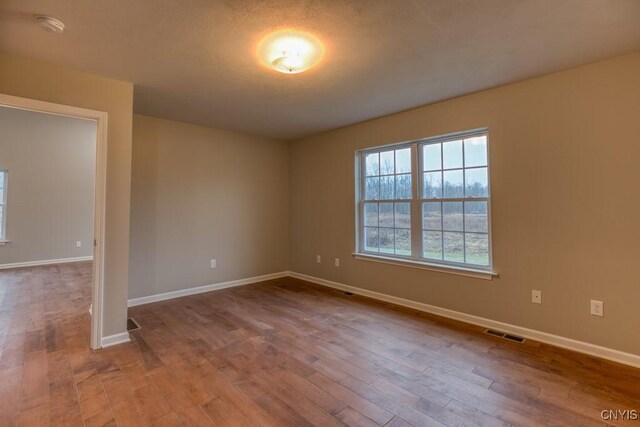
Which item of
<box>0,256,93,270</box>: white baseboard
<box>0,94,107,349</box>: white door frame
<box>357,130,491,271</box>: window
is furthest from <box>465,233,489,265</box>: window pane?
<box>0,256,93,270</box>: white baseboard

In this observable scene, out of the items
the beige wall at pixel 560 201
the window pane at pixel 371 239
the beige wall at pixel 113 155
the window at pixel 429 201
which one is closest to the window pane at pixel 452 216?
the window at pixel 429 201

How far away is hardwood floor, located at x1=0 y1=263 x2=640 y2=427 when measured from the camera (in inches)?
71.1

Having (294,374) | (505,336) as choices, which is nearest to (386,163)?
(505,336)

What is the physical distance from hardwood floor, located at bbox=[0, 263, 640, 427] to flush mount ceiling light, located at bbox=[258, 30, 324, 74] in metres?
2.40

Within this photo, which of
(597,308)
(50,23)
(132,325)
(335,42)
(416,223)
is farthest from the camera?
(416,223)

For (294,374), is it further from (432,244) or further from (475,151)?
(475,151)

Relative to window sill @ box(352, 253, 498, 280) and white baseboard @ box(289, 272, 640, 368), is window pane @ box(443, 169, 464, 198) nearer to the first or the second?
window sill @ box(352, 253, 498, 280)

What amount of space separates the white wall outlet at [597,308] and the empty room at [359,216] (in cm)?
1

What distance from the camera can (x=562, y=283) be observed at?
2.69 metres

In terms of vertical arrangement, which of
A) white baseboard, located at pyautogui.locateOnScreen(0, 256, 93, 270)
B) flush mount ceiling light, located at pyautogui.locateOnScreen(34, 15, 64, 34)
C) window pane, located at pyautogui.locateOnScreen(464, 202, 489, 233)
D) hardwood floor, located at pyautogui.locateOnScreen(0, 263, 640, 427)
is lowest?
hardwood floor, located at pyautogui.locateOnScreen(0, 263, 640, 427)

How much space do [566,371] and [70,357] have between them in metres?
3.96

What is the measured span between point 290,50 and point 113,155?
1.88 meters

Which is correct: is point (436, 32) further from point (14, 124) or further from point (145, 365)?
point (14, 124)

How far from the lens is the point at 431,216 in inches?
144
